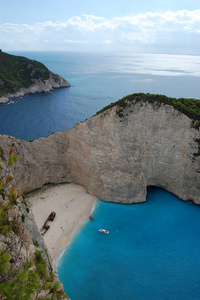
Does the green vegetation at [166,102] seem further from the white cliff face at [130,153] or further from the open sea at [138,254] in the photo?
the open sea at [138,254]

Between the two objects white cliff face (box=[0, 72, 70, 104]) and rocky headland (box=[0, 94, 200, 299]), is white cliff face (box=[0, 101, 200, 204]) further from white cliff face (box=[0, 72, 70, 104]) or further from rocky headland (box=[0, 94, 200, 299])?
white cliff face (box=[0, 72, 70, 104])

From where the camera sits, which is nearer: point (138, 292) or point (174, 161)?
point (138, 292)

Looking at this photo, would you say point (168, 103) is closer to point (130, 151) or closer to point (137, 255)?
point (130, 151)

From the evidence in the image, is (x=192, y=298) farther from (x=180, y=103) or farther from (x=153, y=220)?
(x=180, y=103)

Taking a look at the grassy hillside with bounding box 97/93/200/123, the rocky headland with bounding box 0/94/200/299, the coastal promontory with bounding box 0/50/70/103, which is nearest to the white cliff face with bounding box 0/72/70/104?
the coastal promontory with bounding box 0/50/70/103

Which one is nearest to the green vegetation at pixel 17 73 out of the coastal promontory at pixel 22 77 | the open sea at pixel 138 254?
the coastal promontory at pixel 22 77

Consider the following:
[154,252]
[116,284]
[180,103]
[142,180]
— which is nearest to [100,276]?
[116,284]
